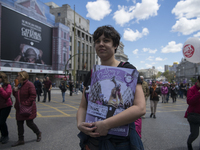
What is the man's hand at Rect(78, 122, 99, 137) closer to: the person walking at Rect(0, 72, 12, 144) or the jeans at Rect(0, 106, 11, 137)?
the person walking at Rect(0, 72, 12, 144)

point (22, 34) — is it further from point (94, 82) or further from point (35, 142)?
point (94, 82)

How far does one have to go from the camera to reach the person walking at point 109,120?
1.11 m

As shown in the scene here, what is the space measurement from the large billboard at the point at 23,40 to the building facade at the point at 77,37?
342 inches

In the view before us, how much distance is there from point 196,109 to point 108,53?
8.71 ft

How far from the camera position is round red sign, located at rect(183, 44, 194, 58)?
15.4 ft

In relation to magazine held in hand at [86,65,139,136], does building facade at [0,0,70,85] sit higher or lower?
higher

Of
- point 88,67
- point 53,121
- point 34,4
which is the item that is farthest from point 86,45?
point 53,121

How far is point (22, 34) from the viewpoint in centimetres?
3052

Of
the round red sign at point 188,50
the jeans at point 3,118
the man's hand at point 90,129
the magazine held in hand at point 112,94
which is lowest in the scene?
the jeans at point 3,118

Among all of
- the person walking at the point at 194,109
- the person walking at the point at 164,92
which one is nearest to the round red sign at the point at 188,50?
the person walking at the point at 194,109

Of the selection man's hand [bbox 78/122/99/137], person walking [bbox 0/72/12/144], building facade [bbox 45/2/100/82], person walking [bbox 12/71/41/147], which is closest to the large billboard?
building facade [bbox 45/2/100/82]

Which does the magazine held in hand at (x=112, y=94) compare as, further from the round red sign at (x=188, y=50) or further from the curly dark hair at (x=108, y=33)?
the round red sign at (x=188, y=50)

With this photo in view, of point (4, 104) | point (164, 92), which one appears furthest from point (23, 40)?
point (4, 104)

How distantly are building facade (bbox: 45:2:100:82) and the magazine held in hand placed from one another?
41.8 m
